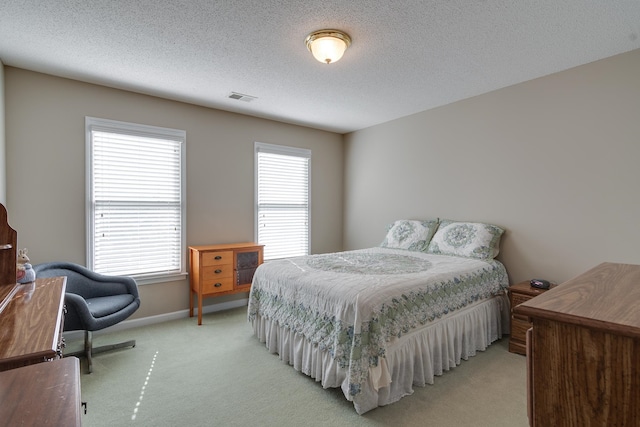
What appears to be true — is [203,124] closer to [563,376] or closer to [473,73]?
[473,73]

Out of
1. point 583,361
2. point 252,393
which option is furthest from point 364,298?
point 583,361

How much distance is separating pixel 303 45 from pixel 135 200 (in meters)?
2.43

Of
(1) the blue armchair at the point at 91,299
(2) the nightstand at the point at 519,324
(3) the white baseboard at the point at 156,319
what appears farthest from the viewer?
(3) the white baseboard at the point at 156,319

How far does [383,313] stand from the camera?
2047 millimetres

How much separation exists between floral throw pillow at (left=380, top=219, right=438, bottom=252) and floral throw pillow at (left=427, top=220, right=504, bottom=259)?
0.44 feet

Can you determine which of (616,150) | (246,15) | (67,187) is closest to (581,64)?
(616,150)

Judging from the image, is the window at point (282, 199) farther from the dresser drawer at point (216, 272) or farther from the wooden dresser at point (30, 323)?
the wooden dresser at point (30, 323)

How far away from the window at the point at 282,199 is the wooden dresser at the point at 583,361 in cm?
394

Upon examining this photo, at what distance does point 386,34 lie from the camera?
2.31 metres

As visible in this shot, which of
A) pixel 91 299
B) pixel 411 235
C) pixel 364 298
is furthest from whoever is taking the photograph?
pixel 411 235

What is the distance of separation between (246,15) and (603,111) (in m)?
3.02

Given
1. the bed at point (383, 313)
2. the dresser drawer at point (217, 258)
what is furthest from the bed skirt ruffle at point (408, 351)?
the dresser drawer at point (217, 258)

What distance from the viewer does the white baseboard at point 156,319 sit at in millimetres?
3139

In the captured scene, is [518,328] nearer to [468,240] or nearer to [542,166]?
[468,240]
